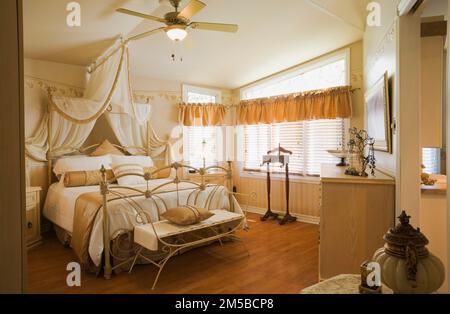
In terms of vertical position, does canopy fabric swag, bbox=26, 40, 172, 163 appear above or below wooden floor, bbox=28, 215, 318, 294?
above

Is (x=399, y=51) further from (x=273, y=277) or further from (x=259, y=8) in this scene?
(x=273, y=277)

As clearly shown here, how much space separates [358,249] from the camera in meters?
2.50

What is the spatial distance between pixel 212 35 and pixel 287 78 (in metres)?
1.84

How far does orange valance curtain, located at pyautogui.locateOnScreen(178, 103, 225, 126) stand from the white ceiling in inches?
24.7

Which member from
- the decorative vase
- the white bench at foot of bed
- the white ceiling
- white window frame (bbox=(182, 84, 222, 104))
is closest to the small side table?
the decorative vase

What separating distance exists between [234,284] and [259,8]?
10.3ft

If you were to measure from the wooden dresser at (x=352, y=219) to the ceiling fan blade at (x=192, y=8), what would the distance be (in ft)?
6.19

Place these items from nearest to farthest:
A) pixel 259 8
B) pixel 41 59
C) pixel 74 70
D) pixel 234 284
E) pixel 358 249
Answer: pixel 358 249 → pixel 234 284 → pixel 259 8 → pixel 41 59 → pixel 74 70

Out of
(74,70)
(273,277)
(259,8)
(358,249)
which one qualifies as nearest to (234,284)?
(273,277)

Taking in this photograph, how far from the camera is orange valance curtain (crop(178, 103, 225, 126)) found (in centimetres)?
553

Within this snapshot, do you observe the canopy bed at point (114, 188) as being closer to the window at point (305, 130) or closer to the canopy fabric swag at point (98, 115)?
the canopy fabric swag at point (98, 115)

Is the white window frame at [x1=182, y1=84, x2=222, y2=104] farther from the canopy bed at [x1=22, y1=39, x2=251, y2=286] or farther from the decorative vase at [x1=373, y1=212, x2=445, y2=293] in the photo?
the decorative vase at [x1=373, y1=212, x2=445, y2=293]

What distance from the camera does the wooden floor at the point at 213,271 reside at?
2.60 metres

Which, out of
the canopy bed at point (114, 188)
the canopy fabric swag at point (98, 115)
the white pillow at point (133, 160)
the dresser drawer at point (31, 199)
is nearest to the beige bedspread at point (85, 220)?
the canopy bed at point (114, 188)
